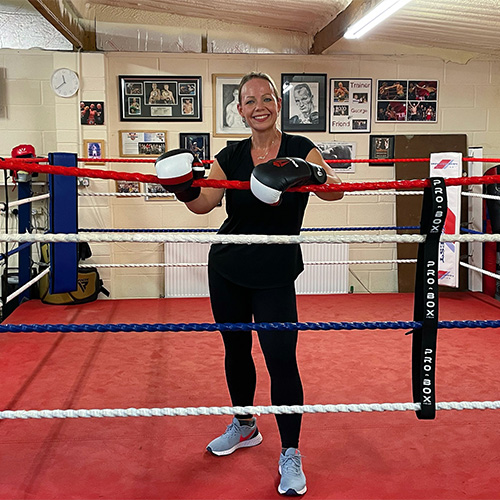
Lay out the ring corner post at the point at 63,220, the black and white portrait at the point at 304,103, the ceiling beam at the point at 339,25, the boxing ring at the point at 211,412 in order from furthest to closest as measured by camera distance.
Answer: the black and white portrait at the point at 304,103, the ceiling beam at the point at 339,25, the ring corner post at the point at 63,220, the boxing ring at the point at 211,412

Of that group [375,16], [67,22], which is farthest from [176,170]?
[67,22]

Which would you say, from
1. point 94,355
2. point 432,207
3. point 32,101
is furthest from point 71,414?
point 32,101

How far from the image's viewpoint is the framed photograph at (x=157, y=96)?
4.35 metres

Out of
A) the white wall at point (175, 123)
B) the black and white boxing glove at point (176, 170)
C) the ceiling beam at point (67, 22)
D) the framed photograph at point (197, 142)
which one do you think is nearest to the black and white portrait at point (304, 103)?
the white wall at point (175, 123)

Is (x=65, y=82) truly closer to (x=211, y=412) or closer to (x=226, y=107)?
(x=226, y=107)

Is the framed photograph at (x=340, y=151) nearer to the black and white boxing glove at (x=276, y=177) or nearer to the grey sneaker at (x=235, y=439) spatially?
the grey sneaker at (x=235, y=439)

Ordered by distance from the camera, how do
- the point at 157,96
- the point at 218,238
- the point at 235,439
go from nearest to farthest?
the point at 218,238, the point at 235,439, the point at 157,96

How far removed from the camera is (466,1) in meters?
3.06

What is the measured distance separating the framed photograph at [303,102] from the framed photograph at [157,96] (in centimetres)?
66

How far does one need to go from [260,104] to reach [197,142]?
291 centimetres

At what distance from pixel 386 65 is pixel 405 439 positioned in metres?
3.31

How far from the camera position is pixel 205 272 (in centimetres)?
450

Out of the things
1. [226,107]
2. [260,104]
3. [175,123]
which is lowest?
[260,104]

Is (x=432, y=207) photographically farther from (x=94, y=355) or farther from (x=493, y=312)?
(x=493, y=312)
